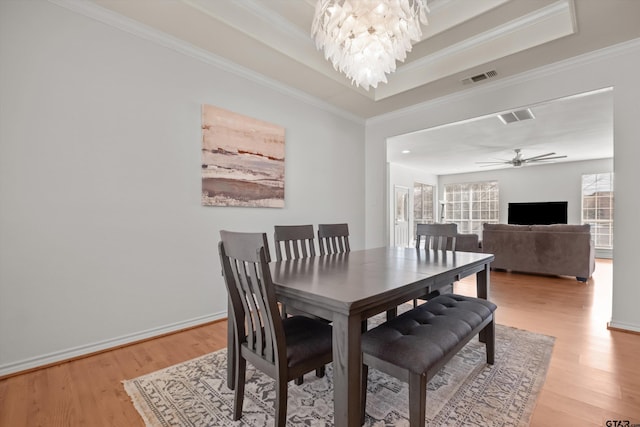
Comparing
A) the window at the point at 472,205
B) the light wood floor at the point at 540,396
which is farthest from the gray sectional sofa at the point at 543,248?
the window at the point at 472,205

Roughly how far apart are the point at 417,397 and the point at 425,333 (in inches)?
11.7

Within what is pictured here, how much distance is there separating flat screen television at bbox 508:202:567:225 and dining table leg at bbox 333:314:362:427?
8.46 m

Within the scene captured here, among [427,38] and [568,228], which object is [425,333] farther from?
[568,228]

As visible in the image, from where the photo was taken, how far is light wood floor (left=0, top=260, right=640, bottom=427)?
4.76 ft

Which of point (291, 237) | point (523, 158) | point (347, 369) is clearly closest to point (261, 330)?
point (347, 369)

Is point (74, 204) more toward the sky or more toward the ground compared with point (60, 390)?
more toward the sky

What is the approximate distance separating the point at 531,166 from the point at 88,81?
9.48 meters

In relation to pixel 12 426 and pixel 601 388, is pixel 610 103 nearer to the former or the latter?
pixel 601 388

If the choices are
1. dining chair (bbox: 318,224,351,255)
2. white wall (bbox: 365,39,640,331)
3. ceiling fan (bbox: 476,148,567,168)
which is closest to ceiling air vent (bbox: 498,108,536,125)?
white wall (bbox: 365,39,640,331)

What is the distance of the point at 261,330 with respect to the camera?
4.30 ft

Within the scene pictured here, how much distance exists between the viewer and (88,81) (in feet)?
6.97

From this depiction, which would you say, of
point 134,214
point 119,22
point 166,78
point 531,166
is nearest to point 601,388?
point 134,214

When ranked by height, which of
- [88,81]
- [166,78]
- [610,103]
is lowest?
[88,81]

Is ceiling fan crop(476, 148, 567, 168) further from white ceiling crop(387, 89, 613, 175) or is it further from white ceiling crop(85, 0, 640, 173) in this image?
white ceiling crop(85, 0, 640, 173)
